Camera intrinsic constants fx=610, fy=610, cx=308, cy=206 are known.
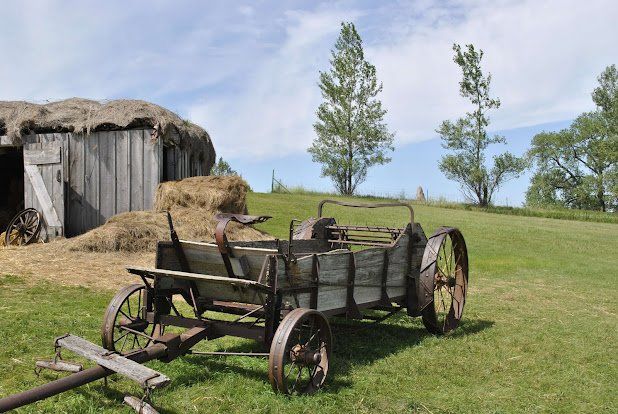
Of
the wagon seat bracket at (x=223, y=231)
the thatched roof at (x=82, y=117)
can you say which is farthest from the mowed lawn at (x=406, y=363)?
the thatched roof at (x=82, y=117)

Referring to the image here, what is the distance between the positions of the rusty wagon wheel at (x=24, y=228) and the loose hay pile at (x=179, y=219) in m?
2.22

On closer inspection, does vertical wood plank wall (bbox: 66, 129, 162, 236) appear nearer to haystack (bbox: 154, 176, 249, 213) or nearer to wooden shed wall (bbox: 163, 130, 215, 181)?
haystack (bbox: 154, 176, 249, 213)

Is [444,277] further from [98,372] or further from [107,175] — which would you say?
[107,175]

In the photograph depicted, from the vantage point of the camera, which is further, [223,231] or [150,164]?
[150,164]

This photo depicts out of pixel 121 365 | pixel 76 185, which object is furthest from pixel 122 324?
pixel 76 185

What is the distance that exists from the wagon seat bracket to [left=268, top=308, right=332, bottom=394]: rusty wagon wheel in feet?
2.92

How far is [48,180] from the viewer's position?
55.7ft

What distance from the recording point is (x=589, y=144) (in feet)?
202

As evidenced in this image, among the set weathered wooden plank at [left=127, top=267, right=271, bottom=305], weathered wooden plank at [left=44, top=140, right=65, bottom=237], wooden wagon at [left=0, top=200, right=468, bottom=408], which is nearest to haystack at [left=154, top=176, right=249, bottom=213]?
weathered wooden plank at [left=44, top=140, right=65, bottom=237]

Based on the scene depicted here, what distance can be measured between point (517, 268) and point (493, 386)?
12344 mm

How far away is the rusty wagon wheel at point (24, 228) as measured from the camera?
16.2 metres

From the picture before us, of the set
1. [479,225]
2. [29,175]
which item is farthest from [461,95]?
[29,175]

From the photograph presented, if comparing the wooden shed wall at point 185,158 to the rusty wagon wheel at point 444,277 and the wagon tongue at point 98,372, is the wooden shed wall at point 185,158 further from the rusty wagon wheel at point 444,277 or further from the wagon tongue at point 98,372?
the wagon tongue at point 98,372

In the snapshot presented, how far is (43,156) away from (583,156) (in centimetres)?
5827
